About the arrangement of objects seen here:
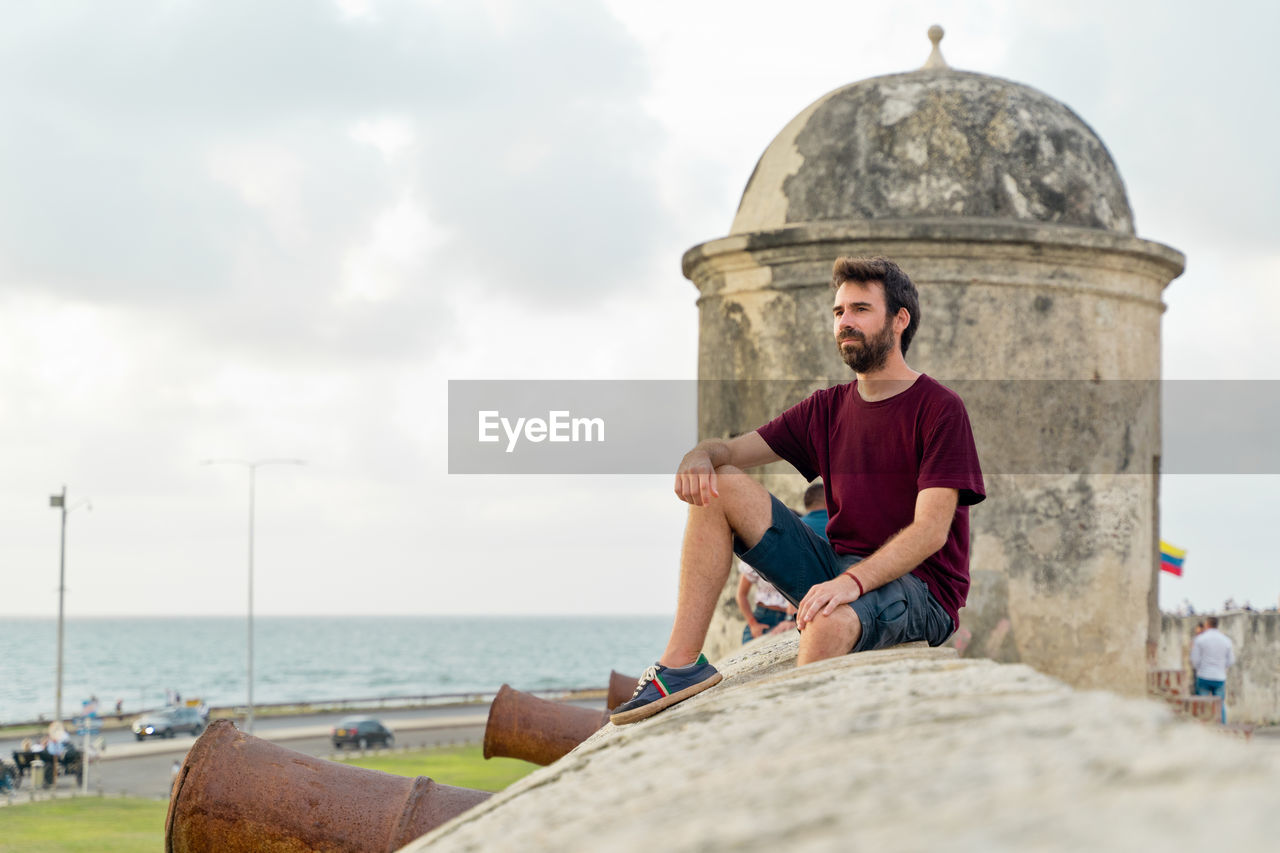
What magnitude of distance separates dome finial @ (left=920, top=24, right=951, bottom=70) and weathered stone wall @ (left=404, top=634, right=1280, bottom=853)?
8.19m

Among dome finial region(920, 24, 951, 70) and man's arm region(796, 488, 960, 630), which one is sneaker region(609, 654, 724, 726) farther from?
dome finial region(920, 24, 951, 70)

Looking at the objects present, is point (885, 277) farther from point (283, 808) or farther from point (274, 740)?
point (274, 740)

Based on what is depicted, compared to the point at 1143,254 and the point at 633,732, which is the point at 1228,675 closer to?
the point at 1143,254

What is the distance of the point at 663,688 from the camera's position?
3893 millimetres

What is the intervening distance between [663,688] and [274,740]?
1328 inches

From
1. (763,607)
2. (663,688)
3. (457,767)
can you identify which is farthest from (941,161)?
(457,767)

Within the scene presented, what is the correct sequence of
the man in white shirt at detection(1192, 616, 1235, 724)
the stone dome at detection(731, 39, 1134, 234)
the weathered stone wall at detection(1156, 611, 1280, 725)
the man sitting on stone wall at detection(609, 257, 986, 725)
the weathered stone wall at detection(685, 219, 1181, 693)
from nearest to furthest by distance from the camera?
1. the man sitting on stone wall at detection(609, 257, 986, 725)
2. the weathered stone wall at detection(685, 219, 1181, 693)
3. the stone dome at detection(731, 39, 1134, 234)
4. the man in white shirt at detection(1192, 616, 1235, 724)
5. the weathered stone wall at detection(1156, 611, 1280, 725)

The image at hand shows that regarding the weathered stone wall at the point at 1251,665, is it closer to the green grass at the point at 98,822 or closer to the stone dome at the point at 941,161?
the stone dome at the point at 941,161

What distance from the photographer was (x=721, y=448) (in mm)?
4590

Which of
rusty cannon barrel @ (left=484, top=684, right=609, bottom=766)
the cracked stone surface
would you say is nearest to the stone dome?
the cracked stone surface

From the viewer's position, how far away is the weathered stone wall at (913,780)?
1.51m

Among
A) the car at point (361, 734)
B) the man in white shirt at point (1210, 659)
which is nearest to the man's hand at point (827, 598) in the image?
the man in white shirt at point (1210, 659)

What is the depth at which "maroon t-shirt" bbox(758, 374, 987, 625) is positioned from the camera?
4.23 meters

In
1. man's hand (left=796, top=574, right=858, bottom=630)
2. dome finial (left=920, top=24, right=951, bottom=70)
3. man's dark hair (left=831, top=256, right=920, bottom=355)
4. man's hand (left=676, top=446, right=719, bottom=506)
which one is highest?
dome finial (left=920, top=24, right=951, bottom=70)
